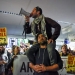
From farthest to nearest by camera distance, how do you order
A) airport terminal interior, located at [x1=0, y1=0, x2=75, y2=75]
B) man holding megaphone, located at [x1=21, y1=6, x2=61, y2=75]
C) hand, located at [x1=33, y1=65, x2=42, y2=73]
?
airport terminal interior, located at [x1=0, y1=0, x2=75, y2=75] < man holding megaphone, located at [x1=21, y1=6, x2=61, y2=75] < hand, located at [x1=33, y1=65, x2=42, y2=73]

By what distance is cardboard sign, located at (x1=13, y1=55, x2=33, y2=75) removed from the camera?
2.18m

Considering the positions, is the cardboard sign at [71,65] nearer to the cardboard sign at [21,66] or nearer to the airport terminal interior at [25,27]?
the airport terminal interior at [25,27]

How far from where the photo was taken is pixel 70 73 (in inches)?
91.6

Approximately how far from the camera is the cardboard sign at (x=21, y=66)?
2180 millimetres

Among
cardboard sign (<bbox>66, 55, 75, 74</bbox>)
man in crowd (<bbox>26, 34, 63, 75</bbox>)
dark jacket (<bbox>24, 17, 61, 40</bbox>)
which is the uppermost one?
dark jacket (<bbox>24, 17, 61, 40</bbox>)

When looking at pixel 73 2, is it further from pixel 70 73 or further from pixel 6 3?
pixel 70 73

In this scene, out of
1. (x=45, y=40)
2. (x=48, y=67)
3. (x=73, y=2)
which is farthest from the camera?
(x=73, y=2)

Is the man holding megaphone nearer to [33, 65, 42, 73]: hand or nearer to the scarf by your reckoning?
the scarf

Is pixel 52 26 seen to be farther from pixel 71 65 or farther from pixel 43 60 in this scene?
pixel 71 65

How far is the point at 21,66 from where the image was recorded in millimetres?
2201

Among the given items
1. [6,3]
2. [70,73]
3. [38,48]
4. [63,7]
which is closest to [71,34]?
[63,7]

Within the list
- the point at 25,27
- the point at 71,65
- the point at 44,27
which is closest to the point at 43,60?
the point at 44,27

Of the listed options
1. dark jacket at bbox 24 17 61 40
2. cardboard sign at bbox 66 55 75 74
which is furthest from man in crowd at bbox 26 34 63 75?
cardboard sign at bbox 66 55 75 74

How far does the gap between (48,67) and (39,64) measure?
0.13 meters
